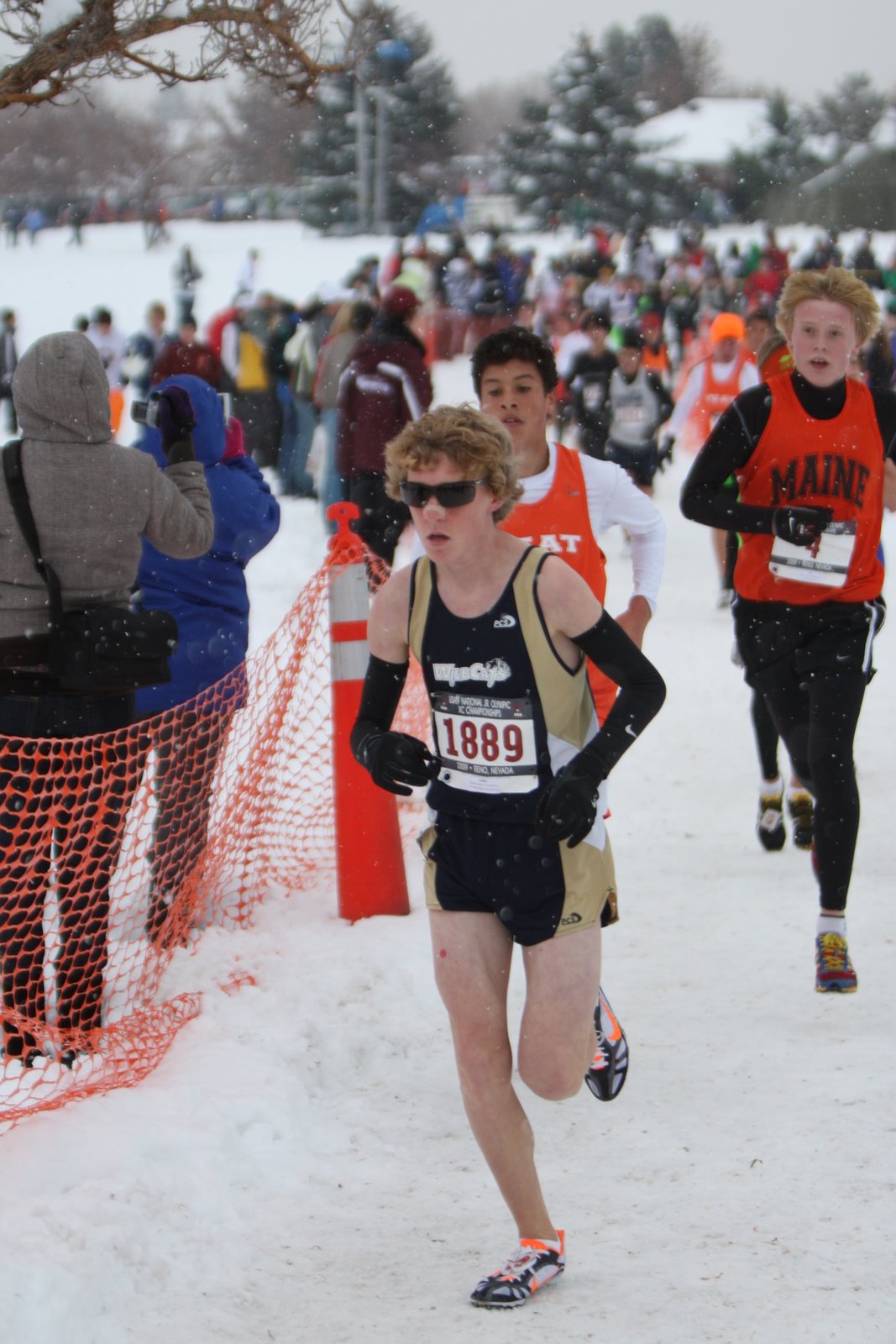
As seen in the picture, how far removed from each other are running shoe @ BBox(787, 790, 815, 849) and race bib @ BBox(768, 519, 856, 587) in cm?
176

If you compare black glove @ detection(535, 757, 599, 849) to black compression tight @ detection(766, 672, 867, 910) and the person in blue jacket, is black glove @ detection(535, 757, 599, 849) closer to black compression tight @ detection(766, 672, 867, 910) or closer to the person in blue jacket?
black compression tight @ detection(766, 672, 867, 910)

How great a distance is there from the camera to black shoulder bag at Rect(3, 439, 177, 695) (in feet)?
12.3

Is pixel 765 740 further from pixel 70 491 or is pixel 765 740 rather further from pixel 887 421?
pixel 70 491

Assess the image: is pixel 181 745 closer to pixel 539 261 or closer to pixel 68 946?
pixel 68 946

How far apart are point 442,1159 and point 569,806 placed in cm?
134

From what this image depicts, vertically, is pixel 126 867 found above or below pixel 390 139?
below

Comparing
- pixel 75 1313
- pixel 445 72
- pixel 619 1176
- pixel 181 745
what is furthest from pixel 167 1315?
pixel 445 72

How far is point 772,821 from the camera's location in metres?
6.14

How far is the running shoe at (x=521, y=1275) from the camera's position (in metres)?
3.04

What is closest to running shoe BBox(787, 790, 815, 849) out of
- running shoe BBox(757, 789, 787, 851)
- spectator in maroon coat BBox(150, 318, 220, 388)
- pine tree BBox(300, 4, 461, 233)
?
running shoe BBox(757, 789, 787, 851)

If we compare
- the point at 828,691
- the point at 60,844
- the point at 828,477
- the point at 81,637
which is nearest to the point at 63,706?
the point at 81,637

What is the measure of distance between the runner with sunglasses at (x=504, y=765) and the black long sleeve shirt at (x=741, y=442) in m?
1.66

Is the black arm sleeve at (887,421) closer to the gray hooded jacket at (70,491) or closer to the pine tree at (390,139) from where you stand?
the gray hooded jacket at (70,491)

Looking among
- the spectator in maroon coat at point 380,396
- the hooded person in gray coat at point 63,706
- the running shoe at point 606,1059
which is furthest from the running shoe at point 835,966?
the spectator in maroon coat at point 380,396
